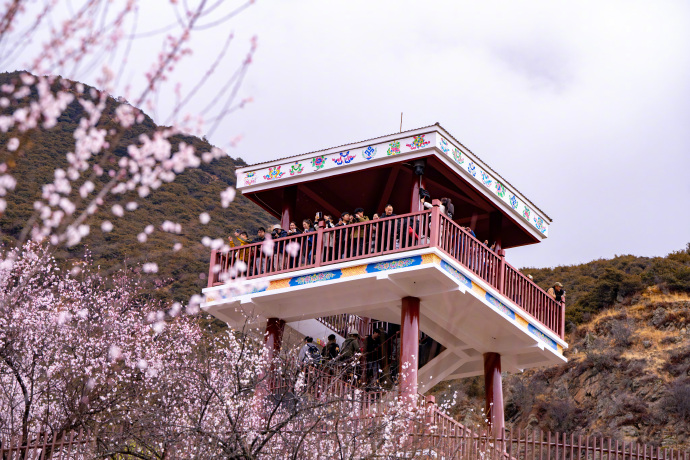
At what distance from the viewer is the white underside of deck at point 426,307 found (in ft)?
65.5

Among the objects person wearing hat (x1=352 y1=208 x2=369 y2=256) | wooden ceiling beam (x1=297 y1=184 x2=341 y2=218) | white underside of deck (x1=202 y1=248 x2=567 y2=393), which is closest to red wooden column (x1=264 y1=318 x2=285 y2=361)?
white underside of deck (x1=202 y1=248 x2=567 y2=393)

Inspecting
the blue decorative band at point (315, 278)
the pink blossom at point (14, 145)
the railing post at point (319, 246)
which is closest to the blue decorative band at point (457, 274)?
the blue decorative band at point (315, 278)

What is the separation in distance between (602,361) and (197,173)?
28.1m

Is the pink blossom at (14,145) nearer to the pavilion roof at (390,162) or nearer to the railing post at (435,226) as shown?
the railing post at (435,226)

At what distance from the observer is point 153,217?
4562cm

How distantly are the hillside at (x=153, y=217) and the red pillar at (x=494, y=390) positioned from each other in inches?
577

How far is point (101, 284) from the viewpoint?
33375 millimetres

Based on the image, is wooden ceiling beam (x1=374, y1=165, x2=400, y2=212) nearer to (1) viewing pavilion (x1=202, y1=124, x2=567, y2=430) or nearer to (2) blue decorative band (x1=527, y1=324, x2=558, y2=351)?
(1) viewing pavilion (x1=202, y1=124, x2=567, y2=430)

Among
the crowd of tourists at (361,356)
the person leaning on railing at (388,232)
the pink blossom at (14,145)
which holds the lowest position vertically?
the pink blossom at (14,145)

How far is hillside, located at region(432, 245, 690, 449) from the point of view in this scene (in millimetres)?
32281

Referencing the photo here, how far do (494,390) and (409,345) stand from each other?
377 centimetres

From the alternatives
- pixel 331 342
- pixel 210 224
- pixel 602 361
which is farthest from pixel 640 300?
pixel 331 342

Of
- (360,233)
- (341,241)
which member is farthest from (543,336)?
(341,241)

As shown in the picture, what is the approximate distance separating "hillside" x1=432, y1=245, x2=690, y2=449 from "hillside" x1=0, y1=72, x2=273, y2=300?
12.2m
